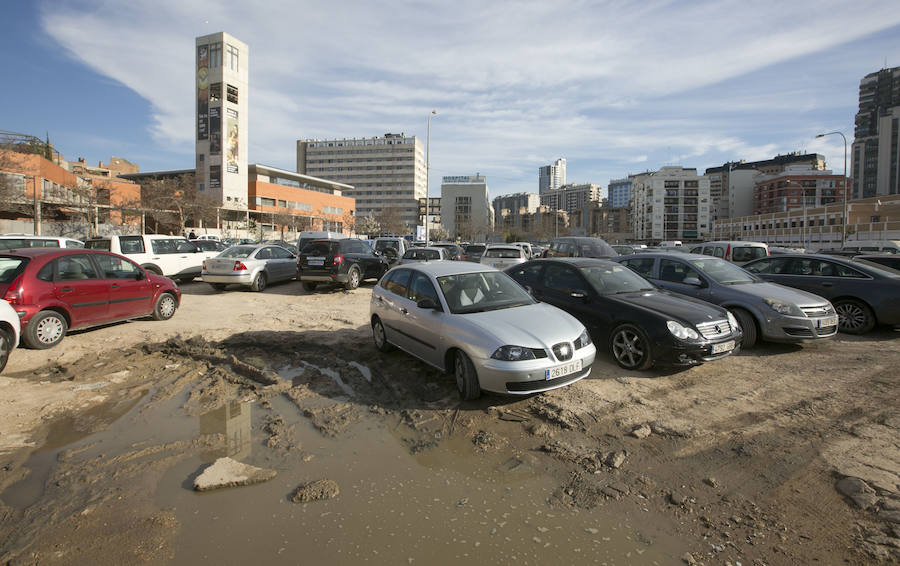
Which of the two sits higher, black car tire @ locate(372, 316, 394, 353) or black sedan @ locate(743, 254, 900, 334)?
black sedan @ locate(743, 254, 900, 334)

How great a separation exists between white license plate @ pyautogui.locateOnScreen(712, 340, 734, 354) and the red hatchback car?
9.41 m

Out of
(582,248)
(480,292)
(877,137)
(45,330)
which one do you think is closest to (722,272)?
(480,292)

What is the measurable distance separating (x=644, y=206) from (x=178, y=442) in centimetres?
14933

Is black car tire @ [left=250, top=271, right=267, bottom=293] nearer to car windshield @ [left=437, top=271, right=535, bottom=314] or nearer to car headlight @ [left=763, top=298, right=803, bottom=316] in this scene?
car windshield @ [left=437, top=271, right=535, bottom=314]

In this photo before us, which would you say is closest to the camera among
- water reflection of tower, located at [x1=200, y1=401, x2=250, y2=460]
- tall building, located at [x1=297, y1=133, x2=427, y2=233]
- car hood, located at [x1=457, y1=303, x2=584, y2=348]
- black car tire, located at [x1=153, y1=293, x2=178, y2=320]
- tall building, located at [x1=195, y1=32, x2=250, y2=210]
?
water reflection of tower, located at [x1=200, y1=401, x2=250, y2=460]

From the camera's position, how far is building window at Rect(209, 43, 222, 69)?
219ft

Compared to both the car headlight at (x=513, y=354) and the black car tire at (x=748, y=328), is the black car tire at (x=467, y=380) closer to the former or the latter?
the car headlight at (x=513, y=354)

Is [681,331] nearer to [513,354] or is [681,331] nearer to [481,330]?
[513,354]

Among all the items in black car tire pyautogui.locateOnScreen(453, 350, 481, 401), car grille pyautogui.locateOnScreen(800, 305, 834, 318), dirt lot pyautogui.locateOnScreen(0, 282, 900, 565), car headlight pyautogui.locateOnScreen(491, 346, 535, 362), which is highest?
car grille pyautogui.locateOnScreen(800, 305, 834, 318)

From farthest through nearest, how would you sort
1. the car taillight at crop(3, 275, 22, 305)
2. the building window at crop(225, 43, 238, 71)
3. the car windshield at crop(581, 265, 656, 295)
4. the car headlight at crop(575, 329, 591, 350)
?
the building window at crop(225, 43, 238, 71) < the car windshield at crop(581, 265, 656, 295) < the car taillight at crop(3, 275, 22, 305) < the car headlight at crop(575, 329, 591, 350)

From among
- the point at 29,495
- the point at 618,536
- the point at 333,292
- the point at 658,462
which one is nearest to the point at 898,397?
the point at 658,462

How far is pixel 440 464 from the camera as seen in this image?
3.73 m

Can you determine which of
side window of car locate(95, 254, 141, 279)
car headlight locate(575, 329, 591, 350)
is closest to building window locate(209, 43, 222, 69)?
side window of car locate(95, 254, 141, 279)

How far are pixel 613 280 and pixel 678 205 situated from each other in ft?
455
